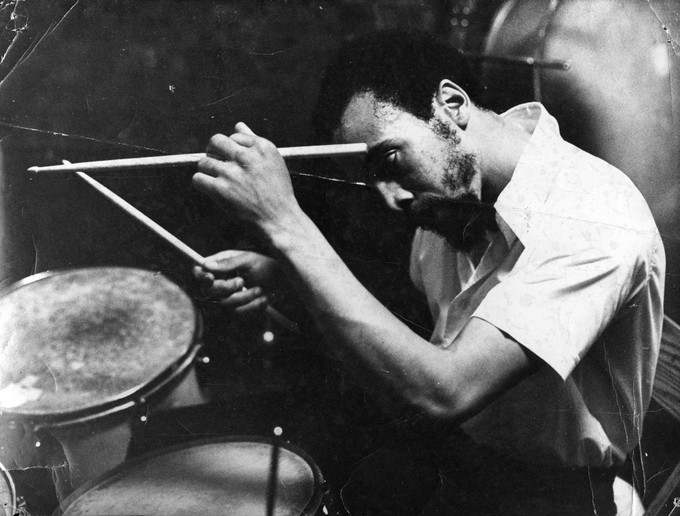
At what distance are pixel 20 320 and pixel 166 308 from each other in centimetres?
46

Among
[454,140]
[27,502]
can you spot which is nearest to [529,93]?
[454,140]

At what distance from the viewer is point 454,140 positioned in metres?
1.89

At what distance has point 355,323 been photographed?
1.73 m

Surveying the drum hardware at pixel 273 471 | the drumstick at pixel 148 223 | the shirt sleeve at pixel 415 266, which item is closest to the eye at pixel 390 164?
the shirt sleeve at pixel 415 266

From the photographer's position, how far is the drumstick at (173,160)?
73.4 inches

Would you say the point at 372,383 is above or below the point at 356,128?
below

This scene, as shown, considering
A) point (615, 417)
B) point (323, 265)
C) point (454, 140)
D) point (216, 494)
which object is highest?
point (454, 140)

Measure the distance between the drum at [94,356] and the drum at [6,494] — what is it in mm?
185

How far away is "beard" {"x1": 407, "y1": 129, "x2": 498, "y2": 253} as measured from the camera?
1880 millimetres

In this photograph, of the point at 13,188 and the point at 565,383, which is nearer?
the point at 565,383

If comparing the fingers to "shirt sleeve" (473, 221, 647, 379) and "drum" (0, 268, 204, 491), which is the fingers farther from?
"shirt sleeve" (473, 221, 647, 379)

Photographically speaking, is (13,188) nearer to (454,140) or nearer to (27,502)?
(27,502)

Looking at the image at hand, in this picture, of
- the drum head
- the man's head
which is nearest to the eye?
the man's head

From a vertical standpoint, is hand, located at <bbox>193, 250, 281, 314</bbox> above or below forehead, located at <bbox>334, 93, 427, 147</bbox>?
below
